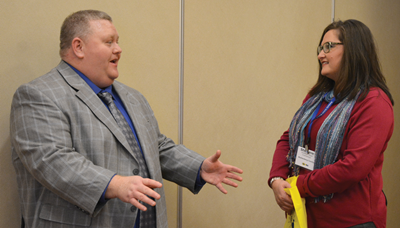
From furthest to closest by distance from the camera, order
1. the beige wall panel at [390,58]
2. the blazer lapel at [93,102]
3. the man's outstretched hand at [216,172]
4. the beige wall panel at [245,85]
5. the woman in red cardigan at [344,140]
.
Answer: the beige wall panel at [390,58], the beige wall panel at [245,85], the man's outstretched hand at [216,172], the woman in red cardigan at [344,140], the blazer lapel at [93,102]

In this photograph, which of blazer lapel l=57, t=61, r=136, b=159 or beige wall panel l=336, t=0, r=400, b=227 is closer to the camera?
blazer lapel l=57, t=61, r=136, b=159

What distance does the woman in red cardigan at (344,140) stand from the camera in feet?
5.09

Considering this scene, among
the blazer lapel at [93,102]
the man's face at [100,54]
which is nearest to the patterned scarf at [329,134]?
the blazer lapel at [93,102]

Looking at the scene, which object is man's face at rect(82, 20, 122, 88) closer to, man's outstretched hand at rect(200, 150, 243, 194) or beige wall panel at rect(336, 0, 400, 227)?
man's outstretched hand at rect(200, 150, 243, 194)

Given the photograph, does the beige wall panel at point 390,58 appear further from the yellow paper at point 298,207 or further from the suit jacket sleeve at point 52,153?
the suit jacket sleeve at point 52,153

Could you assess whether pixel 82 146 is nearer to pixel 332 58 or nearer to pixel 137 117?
pixel 137 117

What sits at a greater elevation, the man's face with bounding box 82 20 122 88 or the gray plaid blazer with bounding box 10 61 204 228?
the man's face with bounding box 82 20 122 88

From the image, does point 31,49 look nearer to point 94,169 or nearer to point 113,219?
point 94,169

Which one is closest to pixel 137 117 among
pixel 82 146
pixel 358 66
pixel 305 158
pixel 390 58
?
pixel 82 146

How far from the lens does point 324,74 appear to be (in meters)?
1.81

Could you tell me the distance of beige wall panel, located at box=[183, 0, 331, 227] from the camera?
2.35 metres

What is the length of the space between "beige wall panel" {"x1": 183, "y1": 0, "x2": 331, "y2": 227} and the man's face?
79 cm

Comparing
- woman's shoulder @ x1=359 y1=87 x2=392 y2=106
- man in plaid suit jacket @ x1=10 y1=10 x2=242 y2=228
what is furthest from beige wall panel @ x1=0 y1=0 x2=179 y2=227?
woman's shoulder @ x1=359 y1=87 x2=392 y2=106

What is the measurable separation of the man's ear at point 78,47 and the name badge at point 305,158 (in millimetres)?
1180
